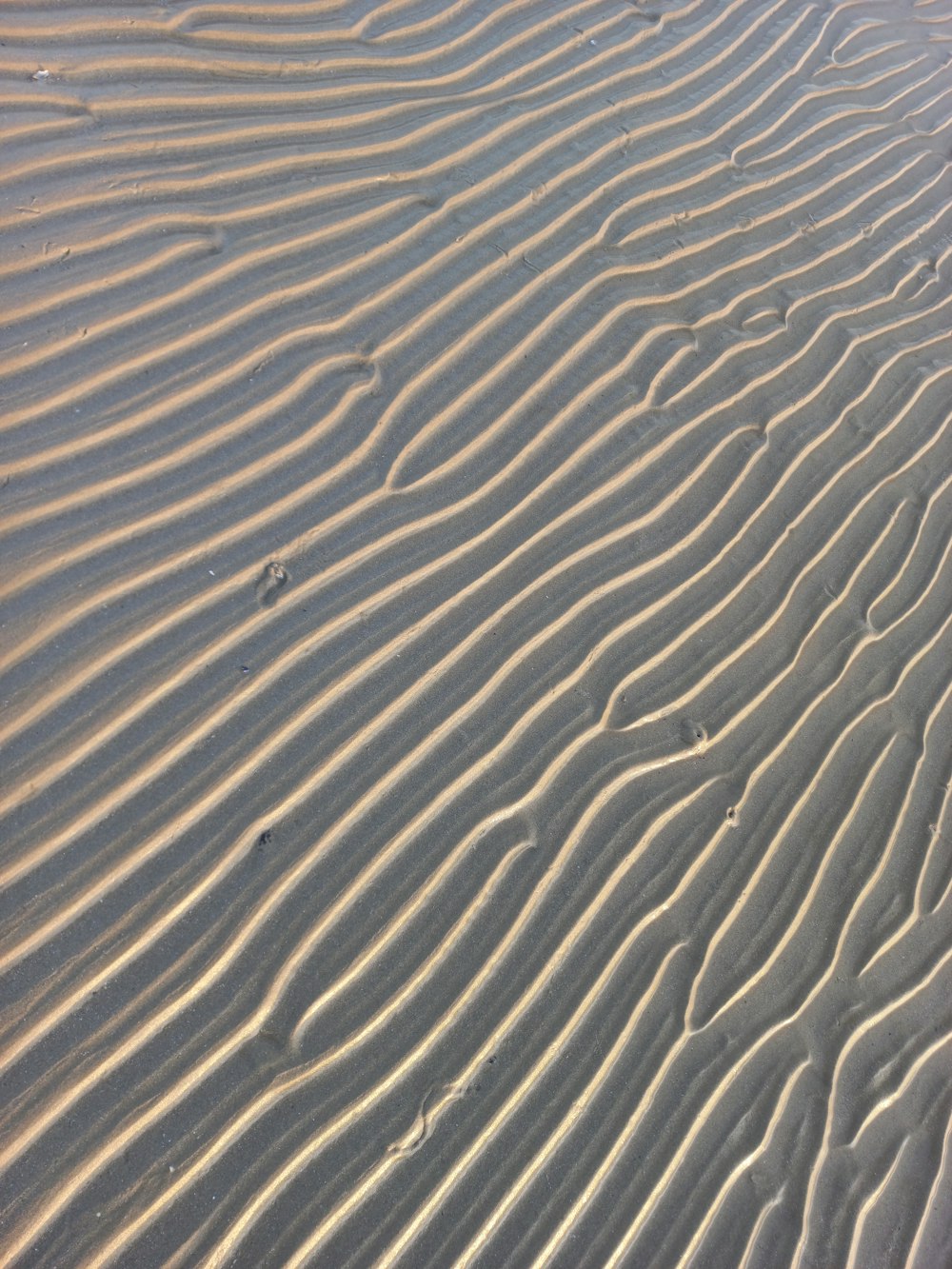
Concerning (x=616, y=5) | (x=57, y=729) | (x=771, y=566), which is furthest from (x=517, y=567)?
(x=616, y=5)

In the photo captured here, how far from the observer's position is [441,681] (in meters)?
2.73

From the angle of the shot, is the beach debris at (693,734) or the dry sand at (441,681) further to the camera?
the beach debris at (693,734)

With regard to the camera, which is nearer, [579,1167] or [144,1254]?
[144,1254]

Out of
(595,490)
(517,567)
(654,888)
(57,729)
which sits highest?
(595,490)

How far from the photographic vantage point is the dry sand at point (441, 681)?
7.06 ft

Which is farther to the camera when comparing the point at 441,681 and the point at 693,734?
the point at 693,734

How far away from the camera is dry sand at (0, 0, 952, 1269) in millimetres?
2152

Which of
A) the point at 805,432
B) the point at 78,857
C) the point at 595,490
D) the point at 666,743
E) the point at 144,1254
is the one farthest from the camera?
the point at 805,432

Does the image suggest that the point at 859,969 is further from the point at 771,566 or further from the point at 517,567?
the point at 517,567

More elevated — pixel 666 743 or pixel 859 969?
pixel 666 743

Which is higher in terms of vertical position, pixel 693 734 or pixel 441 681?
pixel 441 681

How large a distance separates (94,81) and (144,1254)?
368 cm

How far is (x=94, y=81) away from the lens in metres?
3.30

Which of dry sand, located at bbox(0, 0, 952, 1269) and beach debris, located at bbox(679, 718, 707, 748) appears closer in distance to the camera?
dry sand, located at bbox(0, 0, 952, 1269)
